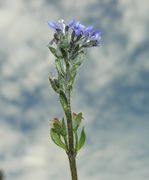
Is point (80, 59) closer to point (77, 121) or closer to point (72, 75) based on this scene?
point (72, 75)

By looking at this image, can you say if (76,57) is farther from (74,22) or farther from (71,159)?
(71,159)

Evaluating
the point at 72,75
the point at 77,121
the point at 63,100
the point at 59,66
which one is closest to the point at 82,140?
the point at 77,121

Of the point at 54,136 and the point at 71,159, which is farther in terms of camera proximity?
the point at 54,136

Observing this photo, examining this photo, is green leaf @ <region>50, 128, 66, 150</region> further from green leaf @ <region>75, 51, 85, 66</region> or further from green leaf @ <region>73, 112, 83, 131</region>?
green leaf @ <region>75, 51, 85, 66</region>

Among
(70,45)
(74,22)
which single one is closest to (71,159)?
(70,45)

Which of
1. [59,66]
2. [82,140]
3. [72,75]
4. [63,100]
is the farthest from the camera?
[82,140]

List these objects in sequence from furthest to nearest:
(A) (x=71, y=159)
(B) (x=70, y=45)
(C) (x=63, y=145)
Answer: (B) (x=70, y=45)
(C) (x=63, y=145)
(A) (x=71, y=159)

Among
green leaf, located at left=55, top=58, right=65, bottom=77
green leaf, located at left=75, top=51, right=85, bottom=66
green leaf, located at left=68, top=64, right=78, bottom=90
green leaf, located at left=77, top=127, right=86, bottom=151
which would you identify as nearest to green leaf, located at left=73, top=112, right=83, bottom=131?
green leaf, located at left=77, top=127, right=86, bottom=151

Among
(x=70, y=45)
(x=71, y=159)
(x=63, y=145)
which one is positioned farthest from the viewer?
(x=70, y=45)

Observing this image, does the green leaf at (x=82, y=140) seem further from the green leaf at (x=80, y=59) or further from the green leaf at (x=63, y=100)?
the green leaf at (x=80, y=59)

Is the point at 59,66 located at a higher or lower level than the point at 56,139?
higher

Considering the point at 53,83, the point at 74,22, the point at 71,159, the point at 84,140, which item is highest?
the point at 74,22
